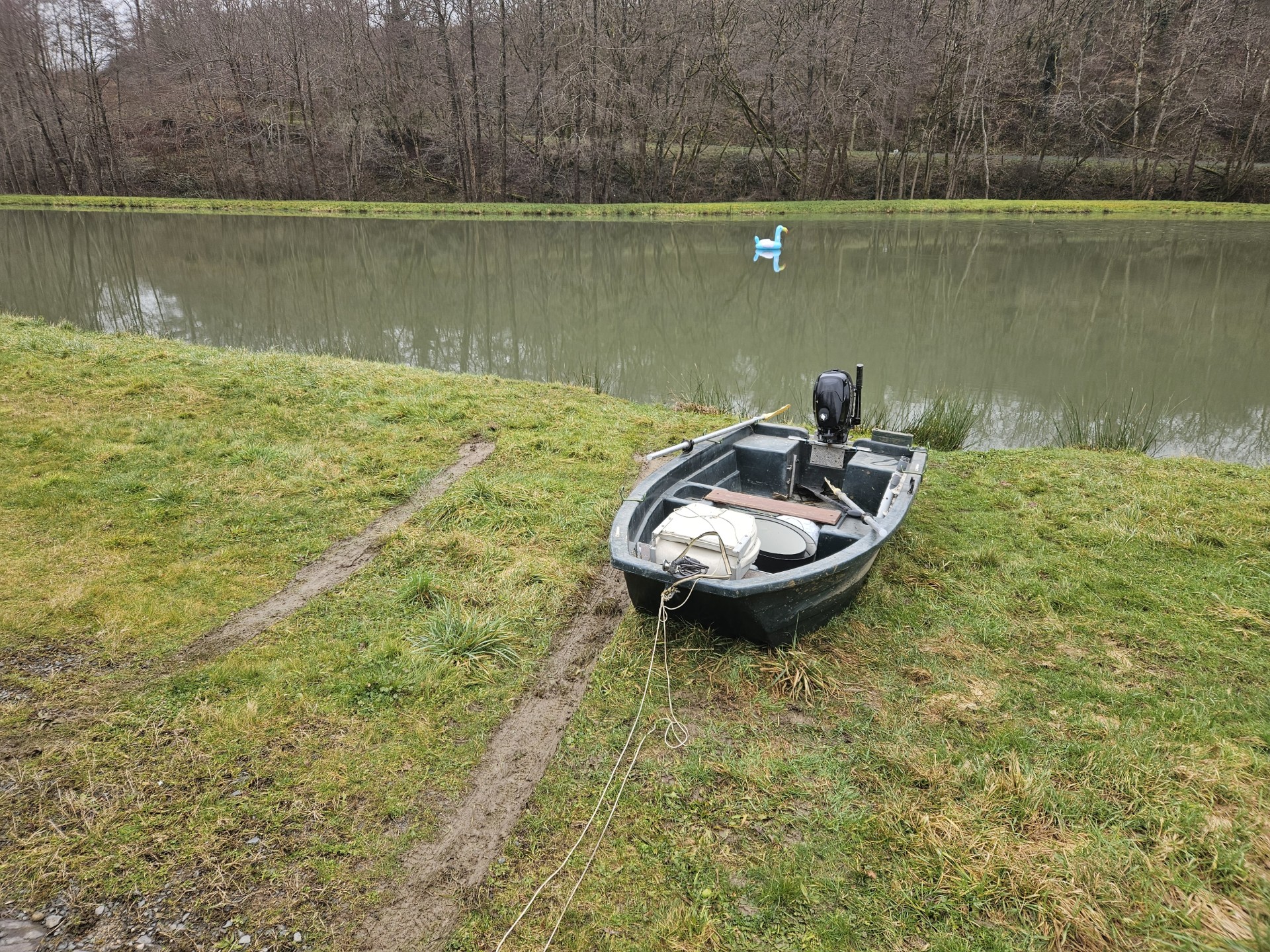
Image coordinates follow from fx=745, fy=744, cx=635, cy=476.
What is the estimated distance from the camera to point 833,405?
5.83 m

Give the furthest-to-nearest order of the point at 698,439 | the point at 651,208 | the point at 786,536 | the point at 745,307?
the point at 651,208, the point at 745,307, the point at 698,439, the point at 786,536

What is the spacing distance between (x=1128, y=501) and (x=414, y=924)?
6511 millimetres

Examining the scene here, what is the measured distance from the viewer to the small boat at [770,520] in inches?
162

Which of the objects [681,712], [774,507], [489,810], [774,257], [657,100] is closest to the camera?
[489,810]

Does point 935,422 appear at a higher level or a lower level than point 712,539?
lower

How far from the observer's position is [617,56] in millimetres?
37031

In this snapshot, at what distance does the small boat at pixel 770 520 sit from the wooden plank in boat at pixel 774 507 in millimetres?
10

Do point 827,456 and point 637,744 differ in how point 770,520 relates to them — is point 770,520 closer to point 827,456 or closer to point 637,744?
point 827,456

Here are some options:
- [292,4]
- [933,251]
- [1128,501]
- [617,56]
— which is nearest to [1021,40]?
[617,56]

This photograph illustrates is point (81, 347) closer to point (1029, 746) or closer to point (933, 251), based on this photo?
point (1029, 746)

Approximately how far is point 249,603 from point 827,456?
14.2 feet

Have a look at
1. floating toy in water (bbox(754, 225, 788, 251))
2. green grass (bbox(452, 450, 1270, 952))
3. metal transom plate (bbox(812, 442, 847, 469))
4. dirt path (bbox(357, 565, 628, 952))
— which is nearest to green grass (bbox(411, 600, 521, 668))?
dirt path (bbox(357, 565, 628, 952))

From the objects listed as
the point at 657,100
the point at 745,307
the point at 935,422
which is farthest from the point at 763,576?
the point at 657,100

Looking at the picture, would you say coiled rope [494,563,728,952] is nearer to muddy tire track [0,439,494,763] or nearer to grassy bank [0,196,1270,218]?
muddy tire track [0,439,494,763]
